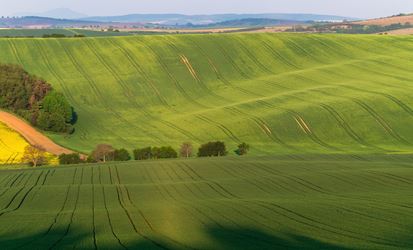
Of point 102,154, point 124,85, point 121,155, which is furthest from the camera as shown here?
point 124,85

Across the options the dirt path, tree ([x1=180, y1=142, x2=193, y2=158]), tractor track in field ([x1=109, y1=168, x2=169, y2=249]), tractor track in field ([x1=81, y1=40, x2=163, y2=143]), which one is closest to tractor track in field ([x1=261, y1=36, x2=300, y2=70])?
tractor track in field ([x1=81, y1=40, x2=163, y2=143])

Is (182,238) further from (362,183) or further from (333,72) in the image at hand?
(333,72)

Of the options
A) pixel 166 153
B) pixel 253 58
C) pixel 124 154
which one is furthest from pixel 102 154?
pixel 253 58

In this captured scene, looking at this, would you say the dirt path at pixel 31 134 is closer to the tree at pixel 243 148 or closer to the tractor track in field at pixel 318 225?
the tree at pixel 243 148

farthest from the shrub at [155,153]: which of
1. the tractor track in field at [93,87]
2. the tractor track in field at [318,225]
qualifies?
the tractor track in field at [318,225]

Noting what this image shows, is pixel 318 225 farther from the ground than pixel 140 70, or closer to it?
closer to it

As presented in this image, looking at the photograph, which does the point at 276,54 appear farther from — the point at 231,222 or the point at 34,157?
the point at 231,222

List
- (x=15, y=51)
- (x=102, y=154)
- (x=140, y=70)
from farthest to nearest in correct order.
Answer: (x=15, y=51) → (x=140, y=70) → (x=102, y=154)

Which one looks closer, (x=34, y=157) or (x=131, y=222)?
(x=131, y=222)
